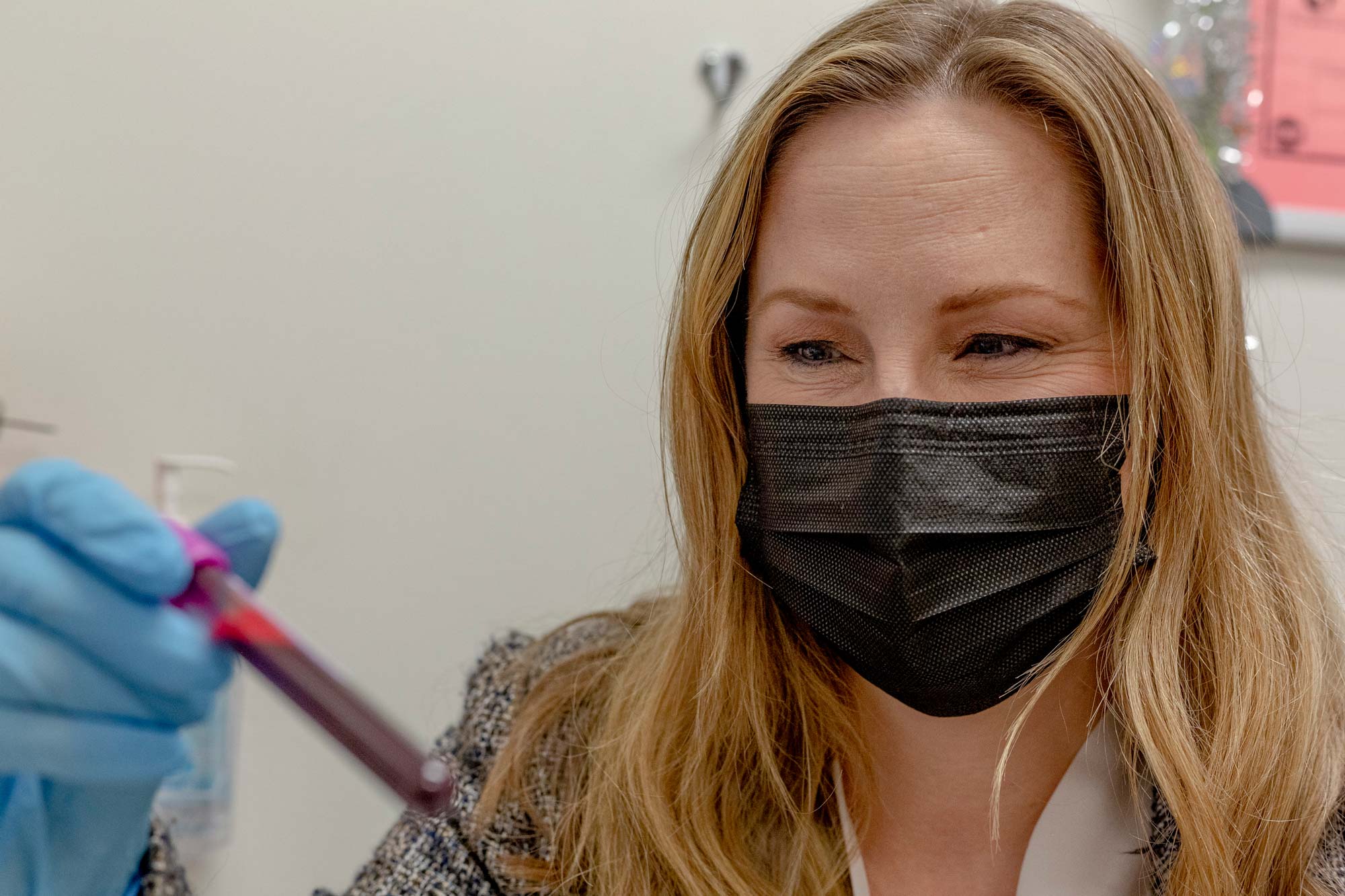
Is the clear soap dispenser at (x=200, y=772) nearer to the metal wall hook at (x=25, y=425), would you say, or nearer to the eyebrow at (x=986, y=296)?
the metal wall hook at (x=25, y=425)

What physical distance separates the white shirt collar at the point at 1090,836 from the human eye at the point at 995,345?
335 millimetres

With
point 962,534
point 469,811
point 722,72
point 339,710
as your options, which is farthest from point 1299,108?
point 339,710

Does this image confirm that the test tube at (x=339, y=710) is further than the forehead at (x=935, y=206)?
No

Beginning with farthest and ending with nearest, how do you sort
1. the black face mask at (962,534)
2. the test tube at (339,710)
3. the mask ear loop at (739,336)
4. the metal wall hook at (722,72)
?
the metal wall hook at (722,72) < the mask ear loop at (739,336) < the black face mask at (962,534) < the test tube at (339,710)

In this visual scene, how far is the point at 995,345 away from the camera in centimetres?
94

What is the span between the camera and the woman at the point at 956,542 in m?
0.90

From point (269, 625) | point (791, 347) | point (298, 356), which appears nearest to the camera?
point (269, 625)

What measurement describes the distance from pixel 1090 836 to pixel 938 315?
1.53 ft

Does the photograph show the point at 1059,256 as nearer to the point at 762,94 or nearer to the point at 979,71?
the point at 979,71

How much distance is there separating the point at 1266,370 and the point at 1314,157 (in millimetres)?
359

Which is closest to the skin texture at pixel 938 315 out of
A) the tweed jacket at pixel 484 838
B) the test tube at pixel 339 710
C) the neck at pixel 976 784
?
the neck at pixel 976 784

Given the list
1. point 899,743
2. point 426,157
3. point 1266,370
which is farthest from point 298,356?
point 1266,370

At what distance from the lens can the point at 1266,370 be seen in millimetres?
1309

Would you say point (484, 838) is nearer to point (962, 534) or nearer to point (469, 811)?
point (469, 811)
